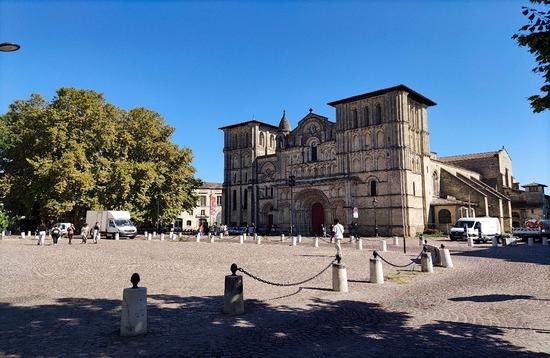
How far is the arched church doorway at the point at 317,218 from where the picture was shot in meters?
50.2

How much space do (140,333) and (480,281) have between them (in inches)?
411

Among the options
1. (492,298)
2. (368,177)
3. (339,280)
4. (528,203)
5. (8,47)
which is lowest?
(492,298)

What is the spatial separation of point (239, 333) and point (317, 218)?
4436 cm

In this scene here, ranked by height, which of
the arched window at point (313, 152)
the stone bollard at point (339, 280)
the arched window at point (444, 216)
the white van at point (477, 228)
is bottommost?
the stone bollard at point (339, 280)

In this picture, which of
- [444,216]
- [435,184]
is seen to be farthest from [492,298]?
[435,184]

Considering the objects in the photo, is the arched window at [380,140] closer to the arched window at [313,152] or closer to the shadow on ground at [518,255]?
the arched window at [313,152]

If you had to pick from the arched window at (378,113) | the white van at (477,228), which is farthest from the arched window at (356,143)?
the white van at (477,228)

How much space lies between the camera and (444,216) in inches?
1861

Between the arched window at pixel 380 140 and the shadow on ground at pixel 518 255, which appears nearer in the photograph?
the shadow on ground at pixel 518 255

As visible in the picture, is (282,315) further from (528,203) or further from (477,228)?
(528,203)

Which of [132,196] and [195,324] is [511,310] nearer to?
[195,324]

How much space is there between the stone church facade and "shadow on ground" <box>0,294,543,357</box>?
31689 mm

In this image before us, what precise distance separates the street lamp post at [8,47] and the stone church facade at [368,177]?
106 ft

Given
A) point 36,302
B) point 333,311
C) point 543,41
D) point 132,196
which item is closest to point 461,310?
point 333,311
